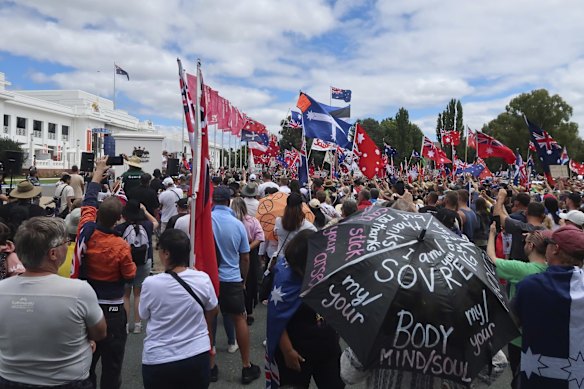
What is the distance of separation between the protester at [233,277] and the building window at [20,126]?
82130 mm

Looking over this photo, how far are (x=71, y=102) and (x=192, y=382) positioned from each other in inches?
4133

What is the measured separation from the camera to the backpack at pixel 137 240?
5.20m

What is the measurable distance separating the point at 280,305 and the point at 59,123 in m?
91.3

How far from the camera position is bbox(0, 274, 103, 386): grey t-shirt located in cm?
239

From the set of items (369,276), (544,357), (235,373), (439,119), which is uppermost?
(439,119)

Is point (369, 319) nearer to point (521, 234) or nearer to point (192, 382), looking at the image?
point (192, 382)

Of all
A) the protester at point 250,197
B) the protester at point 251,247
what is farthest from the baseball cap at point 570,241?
the protester at point 250,197

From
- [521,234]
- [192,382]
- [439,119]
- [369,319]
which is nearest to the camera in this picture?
[369,319]

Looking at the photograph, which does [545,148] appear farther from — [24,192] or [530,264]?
[24,192]


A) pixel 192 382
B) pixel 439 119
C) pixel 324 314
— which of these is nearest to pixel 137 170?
pixel 192 382

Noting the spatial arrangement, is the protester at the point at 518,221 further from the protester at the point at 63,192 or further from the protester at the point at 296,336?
the protester at the point at 63,192

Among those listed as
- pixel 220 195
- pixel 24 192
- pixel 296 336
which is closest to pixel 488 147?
pixel 220 195

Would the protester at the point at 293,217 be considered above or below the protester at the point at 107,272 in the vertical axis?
above

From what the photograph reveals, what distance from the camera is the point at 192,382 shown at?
9.87 feet
